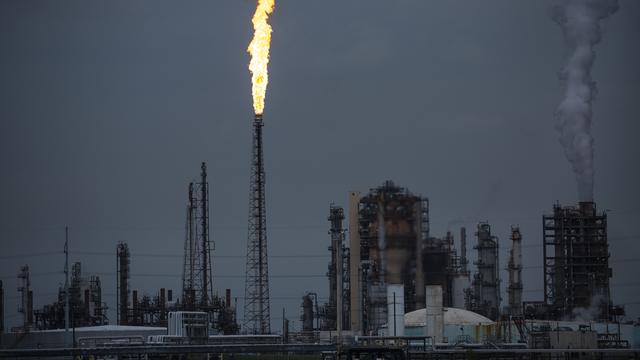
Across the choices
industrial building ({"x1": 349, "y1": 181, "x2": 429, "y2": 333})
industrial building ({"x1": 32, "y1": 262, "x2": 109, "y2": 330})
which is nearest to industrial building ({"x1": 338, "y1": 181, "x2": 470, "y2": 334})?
industrial building ({"x1": 349, "y1": 181, "x2": 429, "y2": 333})

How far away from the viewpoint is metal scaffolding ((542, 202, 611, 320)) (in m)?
108

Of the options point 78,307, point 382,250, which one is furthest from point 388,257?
point 78,307

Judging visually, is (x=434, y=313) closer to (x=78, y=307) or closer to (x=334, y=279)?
(x=334, y=279)

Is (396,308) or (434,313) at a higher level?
(396,308)

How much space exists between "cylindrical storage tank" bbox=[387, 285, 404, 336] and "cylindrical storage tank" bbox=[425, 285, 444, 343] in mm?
2193

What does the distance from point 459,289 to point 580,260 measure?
1721cm

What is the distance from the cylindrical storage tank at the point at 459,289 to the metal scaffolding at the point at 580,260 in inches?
521

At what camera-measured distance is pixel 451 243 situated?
384 ft

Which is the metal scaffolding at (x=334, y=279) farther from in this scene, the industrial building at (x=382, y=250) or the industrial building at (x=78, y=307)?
the industrial building at (x=78, y=307)

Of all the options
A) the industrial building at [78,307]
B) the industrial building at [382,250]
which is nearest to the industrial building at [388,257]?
the industrial building at [382,250]

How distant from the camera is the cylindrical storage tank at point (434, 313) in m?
97.9

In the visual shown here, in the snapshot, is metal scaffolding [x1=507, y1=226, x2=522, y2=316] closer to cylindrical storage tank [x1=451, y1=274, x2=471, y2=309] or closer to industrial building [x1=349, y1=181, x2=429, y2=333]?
cylindrical storage tank [x1=451, y1=274, x2=471, y2=309]

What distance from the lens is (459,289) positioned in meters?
122

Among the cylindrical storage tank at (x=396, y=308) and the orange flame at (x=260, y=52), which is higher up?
the orange flame at (x=260, y=52)
